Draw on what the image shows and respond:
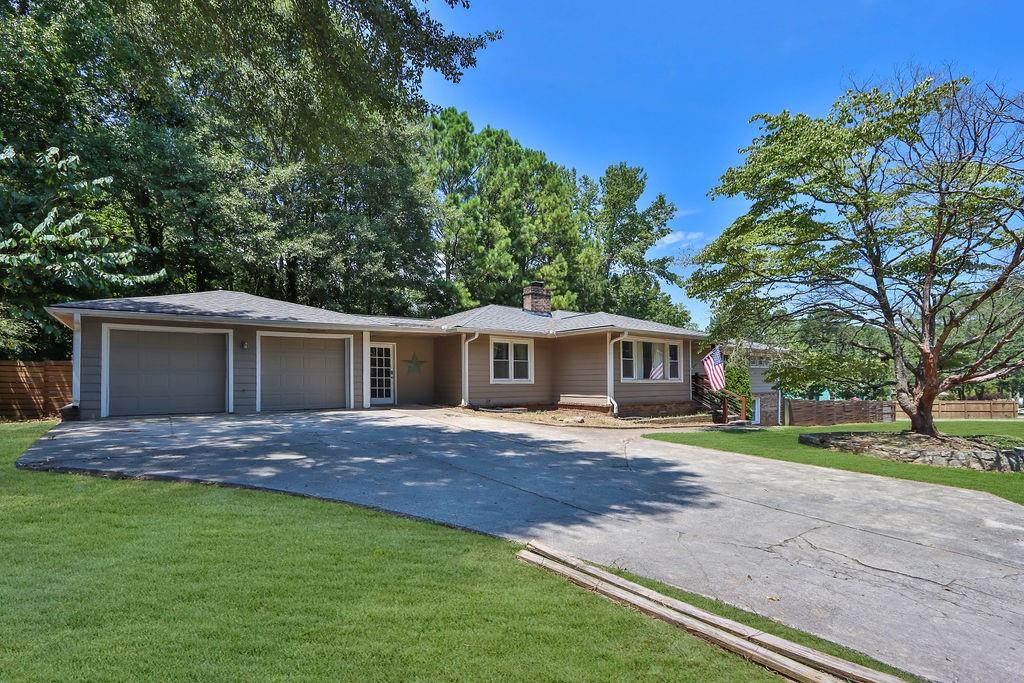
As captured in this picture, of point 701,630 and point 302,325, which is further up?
point 302,325

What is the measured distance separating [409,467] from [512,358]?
10206 mm

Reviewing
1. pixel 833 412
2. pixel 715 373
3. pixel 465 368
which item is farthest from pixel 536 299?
pixel 833 412

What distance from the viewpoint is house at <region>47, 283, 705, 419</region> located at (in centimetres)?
1226

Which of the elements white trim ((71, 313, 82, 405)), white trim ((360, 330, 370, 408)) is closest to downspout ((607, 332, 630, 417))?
white trim ((360, 330, 370, 408))

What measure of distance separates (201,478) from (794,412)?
18.8m

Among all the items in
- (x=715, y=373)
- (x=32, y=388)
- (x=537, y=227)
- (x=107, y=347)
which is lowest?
(x=32, y=388)

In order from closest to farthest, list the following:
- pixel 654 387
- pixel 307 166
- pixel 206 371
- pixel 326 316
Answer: pixel 206 371 → pixel 326 316 → pixel 654 387 → pixel 307 166

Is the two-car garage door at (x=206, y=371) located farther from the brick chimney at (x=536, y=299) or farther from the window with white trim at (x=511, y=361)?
the brick chimney at (x=536, y=299)

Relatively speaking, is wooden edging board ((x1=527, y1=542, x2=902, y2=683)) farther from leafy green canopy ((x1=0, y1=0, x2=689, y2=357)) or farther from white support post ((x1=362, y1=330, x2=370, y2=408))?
white support post ((x1=362, y1=330, x2=370, y2=408))

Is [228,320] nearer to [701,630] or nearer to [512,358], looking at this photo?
[512,358]

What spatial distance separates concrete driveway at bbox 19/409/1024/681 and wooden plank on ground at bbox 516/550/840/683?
58 cm

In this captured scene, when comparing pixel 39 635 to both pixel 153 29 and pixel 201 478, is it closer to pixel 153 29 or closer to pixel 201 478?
pixel 201 478

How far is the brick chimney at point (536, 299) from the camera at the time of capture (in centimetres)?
2052

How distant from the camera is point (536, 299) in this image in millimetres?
20578
